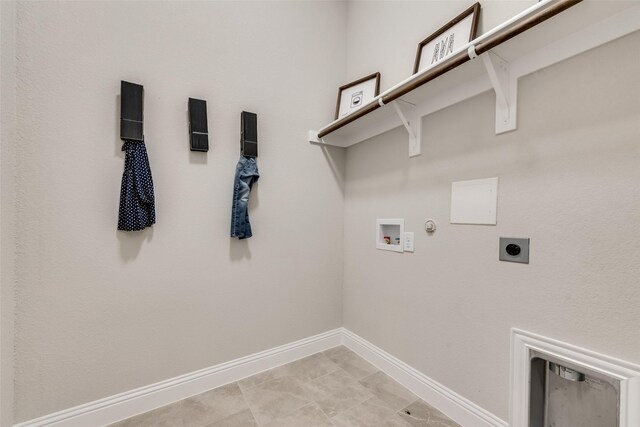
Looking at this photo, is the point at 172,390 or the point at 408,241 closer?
the point at 172,390

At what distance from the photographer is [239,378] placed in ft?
5.92

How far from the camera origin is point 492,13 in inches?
50.9

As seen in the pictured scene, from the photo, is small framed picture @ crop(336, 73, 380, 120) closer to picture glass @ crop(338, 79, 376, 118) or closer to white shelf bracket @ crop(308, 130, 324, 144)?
picture glass @ crop(338, 79, 376, 118)

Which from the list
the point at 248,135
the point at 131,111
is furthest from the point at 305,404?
the point at 131,111

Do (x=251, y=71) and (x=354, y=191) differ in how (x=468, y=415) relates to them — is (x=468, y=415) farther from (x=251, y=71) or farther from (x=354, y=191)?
(x=251, y=71)

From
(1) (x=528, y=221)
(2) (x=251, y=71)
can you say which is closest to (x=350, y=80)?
(2) (x=251, y=71)

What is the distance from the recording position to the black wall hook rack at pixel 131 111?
1405 mm

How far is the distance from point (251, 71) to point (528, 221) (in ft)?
6.35

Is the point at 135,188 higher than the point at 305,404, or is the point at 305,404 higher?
the point at 135,188

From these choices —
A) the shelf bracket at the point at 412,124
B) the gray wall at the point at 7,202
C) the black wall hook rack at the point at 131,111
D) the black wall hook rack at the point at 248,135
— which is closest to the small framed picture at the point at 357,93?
the shelf bracket at the point at 412,124

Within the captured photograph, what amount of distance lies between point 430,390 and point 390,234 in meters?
1.00

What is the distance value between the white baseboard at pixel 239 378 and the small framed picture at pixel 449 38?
1.83 m

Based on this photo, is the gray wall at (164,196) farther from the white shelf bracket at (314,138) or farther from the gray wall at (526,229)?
the gray wall at (526,229)

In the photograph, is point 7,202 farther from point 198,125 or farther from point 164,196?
point 198,125
